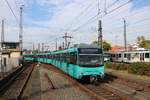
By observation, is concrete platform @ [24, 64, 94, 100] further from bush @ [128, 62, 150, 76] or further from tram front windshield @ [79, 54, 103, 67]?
bush @ [128, 62, 150, 76]

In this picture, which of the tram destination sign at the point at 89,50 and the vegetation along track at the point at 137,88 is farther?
the tram destination sign at the point at 89,50

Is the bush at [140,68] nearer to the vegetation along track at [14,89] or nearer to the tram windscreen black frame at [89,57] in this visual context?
the tram windscreen black frame at [89,57]

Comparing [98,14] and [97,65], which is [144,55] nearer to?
[98,14]

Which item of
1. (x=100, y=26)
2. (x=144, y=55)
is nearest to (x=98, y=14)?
(x=100, y=26)

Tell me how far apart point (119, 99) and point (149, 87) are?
5.59 meters

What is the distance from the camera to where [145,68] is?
27359mm

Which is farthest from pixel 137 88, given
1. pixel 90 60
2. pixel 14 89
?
pixel 14 89

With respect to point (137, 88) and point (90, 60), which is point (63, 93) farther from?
point (137, 88)

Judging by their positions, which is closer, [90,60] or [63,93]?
[63,93]

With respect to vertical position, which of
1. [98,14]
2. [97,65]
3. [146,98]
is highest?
[98,14]

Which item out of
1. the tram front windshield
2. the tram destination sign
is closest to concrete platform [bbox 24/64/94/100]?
the tram front windshield

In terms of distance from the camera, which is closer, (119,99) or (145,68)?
(119,99)

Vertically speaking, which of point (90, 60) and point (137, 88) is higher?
point (90, 60)

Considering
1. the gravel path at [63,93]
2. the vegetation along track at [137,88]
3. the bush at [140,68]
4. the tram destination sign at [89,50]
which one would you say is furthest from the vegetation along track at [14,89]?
the bush at [140,68]
